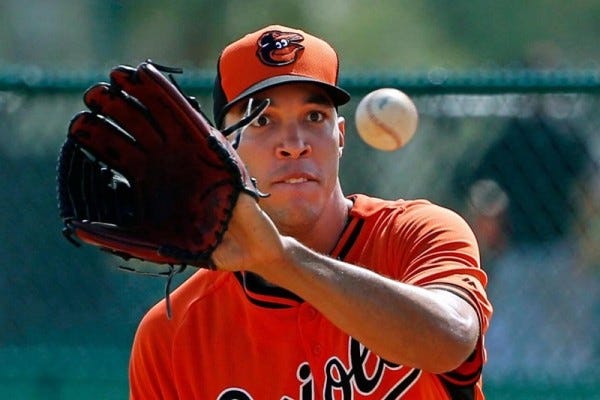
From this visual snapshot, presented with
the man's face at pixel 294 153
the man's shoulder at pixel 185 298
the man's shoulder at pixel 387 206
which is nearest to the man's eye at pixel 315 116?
the man's face at pixel 294 153

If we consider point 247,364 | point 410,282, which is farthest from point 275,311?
point 410,282

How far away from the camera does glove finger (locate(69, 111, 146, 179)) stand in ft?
10.1

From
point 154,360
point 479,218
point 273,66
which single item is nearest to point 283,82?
point 273,66

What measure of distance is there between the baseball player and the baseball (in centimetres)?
225

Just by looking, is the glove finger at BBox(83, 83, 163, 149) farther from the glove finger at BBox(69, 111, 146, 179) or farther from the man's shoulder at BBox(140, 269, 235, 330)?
the man's shoulder at BBox(140, 269, 235, 330)

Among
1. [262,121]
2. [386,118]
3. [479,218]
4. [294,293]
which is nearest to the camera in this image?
[294,293]

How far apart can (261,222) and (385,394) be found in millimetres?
887

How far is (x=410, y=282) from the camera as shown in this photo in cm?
334

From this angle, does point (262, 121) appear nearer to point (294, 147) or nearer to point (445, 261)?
point (294, 147)

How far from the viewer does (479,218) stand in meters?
6.50

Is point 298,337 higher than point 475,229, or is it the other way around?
point 298,337

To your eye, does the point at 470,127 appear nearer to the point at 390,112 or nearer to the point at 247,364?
the point at 390,112

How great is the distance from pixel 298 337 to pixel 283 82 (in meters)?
0.64

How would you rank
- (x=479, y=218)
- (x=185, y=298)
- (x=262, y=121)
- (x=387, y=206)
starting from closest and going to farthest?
(x=262, y=121)
(x=387, y=206)
(x=185, y=298)
(x=479, y=218)
